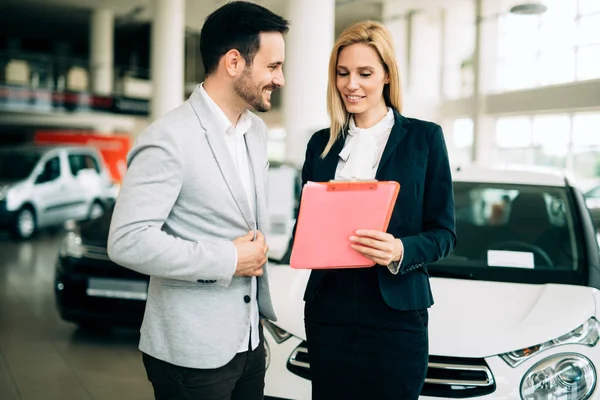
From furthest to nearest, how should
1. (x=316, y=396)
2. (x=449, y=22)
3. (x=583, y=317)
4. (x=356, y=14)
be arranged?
(x=356, y=14)
(x=449, y=22)
(x=583, y=317)
(x=316, y=396)

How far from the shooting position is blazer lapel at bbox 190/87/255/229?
1.57m

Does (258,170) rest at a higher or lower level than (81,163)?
lower

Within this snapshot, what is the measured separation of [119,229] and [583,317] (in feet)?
5.89

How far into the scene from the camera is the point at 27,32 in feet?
93.1

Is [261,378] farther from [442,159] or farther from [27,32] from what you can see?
[27,32]

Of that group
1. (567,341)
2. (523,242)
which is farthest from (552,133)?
(567,341)

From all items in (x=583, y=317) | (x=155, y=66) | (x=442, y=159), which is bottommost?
(x=583, y=317)

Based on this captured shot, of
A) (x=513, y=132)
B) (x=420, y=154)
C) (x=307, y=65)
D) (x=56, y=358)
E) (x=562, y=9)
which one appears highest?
(x=562, y=9)

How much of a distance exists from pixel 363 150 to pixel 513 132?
17.0m

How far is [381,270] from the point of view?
1811mm

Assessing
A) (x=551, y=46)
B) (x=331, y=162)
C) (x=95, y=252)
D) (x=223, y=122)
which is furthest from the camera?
(x=551, y=46)

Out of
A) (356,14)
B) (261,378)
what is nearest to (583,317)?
(261,378)

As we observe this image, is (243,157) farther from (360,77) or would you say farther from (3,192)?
(3,192)

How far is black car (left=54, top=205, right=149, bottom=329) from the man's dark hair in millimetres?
3325
